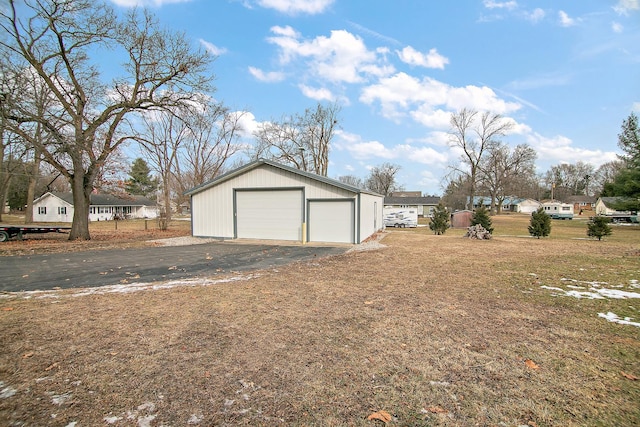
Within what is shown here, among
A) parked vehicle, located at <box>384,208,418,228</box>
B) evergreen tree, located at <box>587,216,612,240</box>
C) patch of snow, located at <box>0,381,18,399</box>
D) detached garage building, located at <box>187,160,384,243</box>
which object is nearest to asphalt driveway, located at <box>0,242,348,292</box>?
detached garage building, located at <box>187,160,384,243</box>

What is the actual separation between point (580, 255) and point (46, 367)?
13347mm

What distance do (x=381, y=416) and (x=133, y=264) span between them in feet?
28.2

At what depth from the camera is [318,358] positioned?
Result: 3.22 m

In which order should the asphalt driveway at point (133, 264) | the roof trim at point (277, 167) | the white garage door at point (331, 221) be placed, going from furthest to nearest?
1. the white garage door at point (331, 221)
2. the roof trim at point (277, 167)
3. the asphalt driveway at point (133, 264)

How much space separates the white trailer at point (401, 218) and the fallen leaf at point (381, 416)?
3015cm

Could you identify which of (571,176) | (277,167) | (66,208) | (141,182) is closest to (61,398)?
(277,167)

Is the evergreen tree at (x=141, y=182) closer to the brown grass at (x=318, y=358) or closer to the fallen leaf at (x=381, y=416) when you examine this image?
the brown grass at (x=318, y=358)

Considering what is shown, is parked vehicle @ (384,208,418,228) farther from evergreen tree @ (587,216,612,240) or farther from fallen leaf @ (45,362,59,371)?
fallen leaf @ (45,362,59,371)

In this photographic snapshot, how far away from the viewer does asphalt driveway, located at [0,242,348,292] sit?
6.80 m

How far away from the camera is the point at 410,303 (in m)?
5.09

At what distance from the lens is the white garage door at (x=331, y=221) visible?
45.1 feet

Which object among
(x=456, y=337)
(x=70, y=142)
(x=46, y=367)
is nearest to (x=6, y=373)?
(x=46, y=367)

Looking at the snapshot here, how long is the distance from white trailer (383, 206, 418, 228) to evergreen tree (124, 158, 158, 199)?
1654 inches

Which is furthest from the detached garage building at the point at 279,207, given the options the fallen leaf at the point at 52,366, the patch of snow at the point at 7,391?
the patch of snow at the point at 7,391
